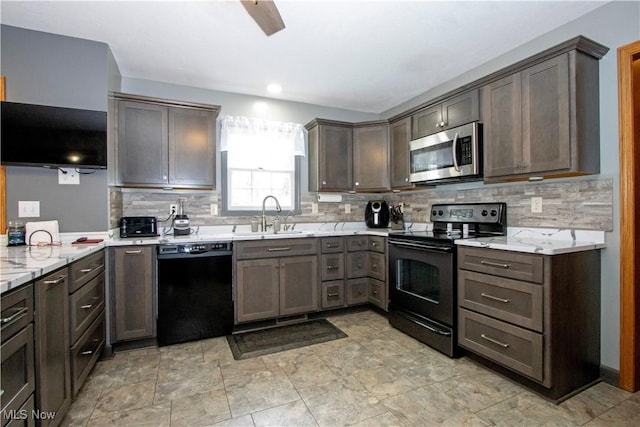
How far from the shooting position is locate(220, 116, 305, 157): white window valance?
137 inches

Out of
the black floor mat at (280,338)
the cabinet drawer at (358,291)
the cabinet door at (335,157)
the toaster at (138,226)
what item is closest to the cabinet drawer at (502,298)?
the black floor mat at (280,338)

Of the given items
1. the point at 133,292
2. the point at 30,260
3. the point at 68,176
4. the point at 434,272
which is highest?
the point at 68,176

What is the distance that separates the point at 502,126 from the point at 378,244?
1.66 metres

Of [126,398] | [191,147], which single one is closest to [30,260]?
[126,398]

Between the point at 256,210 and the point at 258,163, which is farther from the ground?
the point at 258,163

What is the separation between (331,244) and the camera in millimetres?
3373

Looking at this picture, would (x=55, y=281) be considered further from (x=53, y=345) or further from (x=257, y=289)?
(x=257, y=289)

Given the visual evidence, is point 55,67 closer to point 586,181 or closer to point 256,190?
point 256,190

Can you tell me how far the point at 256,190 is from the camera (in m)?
3.70

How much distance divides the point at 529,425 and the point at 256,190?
3137 mm

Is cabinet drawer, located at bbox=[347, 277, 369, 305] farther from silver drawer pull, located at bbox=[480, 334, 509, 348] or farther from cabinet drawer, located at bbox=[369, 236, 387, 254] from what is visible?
silver drawer pull, located at bbox=[480, 334, 509, 348]

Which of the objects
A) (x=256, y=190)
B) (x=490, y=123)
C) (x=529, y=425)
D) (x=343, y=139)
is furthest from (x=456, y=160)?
(x=256, y=190)

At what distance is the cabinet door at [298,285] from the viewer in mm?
3119

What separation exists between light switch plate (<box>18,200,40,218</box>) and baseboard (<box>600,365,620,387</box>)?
423 cm
